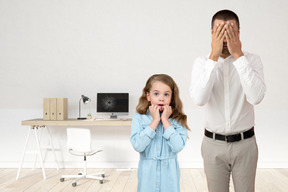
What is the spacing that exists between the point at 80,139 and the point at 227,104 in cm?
274

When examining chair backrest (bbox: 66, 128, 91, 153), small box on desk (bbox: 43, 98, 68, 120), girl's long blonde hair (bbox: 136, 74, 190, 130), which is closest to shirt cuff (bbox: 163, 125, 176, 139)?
girl's long blonde hair (bbox: 136, 74, 190, 130)

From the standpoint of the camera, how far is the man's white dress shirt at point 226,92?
1692mm

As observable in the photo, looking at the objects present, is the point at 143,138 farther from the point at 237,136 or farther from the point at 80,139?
the point at 80,139

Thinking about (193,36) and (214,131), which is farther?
(193,36)

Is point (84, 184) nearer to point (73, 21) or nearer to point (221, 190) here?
point (73, 21)

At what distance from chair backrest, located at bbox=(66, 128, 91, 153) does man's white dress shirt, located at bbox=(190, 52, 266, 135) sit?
99.4 inches

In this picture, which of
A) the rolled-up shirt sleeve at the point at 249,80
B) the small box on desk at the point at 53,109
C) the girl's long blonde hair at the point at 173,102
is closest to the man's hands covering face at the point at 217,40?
the rolled-up shirt sleeve at the point at 249,80

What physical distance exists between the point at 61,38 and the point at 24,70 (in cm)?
77

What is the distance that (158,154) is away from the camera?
1.85 m

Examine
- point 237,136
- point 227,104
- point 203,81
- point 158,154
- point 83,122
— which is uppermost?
point 203,81

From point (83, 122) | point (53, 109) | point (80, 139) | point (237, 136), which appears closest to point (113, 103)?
point (83, 122)

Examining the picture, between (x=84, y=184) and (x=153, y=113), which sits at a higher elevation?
(x=153, y=113)

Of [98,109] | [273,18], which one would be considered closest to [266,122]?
[273,18]

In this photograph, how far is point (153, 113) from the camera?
71.6 inches
